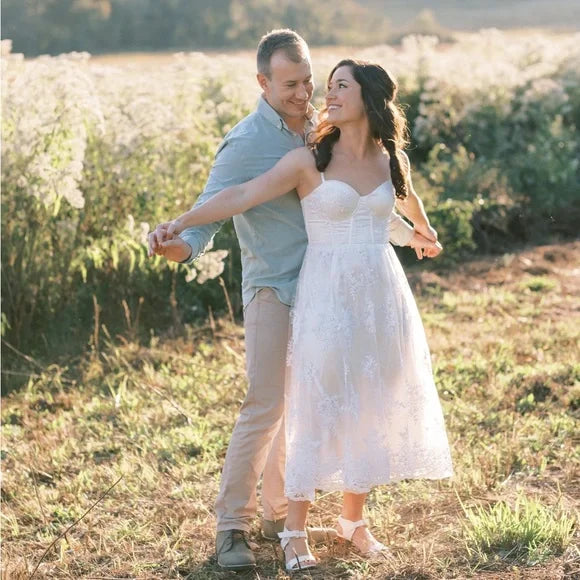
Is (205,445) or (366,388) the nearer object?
(366,388)

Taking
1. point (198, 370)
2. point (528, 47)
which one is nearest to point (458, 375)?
point (198, 370)

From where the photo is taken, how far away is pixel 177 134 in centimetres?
759

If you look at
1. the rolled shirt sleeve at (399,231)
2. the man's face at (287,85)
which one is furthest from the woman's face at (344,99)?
the rolled shirt sleeve at (399,231)

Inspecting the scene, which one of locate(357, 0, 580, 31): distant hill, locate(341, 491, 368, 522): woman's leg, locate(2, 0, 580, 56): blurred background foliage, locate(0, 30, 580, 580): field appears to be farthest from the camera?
locate(357, 0, 580, 31): distant hill

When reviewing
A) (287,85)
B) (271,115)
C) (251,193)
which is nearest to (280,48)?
(287,85)

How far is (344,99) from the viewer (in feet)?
12.6

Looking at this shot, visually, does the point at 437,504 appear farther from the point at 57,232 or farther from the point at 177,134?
the point at 177,134

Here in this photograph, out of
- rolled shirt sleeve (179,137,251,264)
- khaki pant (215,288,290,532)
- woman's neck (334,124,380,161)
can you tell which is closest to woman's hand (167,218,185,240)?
rolled shirt sleeve (179,137,251,264)

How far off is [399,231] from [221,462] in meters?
1.45

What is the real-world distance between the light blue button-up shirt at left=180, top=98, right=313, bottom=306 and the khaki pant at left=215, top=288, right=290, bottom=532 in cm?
7

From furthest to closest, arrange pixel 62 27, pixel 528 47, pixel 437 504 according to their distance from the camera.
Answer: pixel 62 27
pixel 528 47
pixel 437 504

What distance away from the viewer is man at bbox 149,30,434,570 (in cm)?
392

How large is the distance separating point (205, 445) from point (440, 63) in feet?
25.6

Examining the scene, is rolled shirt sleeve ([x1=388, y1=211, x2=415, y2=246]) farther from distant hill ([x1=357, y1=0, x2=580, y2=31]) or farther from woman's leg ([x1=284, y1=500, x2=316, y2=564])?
distant hill ([x1=357, y1=0, x2=580, y2=31])
